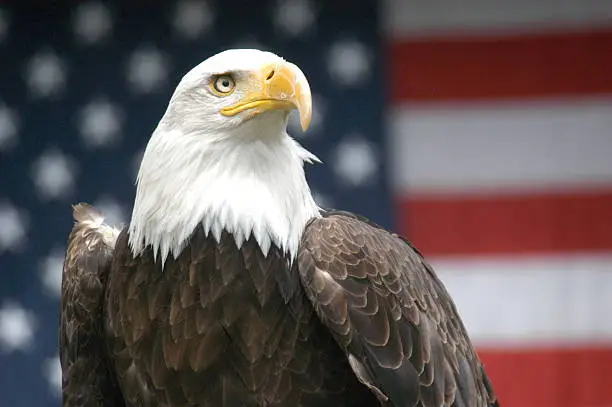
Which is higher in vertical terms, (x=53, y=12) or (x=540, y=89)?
(x=53, y=12)

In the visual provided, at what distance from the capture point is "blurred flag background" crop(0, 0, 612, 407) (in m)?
3.58

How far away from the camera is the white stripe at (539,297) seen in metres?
3.58

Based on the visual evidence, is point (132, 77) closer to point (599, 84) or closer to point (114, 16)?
point (114, 16)

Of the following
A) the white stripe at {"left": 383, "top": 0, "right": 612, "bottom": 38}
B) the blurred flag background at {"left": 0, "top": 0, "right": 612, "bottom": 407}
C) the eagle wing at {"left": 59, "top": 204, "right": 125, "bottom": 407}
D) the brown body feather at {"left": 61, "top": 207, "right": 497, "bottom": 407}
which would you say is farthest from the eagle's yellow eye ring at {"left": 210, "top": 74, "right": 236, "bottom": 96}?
the white stripe at {"left": 383, "top": 0, "right": 612, "bottom": 38}

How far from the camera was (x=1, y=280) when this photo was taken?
11.9 feet

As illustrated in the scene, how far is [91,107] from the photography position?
367cm

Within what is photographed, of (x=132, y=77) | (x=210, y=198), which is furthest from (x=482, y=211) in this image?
(x=210, y=198)

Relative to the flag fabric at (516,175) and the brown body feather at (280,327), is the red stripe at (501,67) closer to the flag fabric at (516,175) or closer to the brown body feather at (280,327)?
the flag fabric at (516,175)

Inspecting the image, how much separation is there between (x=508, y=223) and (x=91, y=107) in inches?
52.4

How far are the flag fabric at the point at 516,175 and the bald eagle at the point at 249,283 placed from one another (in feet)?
4.66

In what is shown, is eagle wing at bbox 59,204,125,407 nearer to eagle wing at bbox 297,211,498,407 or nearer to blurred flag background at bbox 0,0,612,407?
eagle wing at bbox 297,211,498,407

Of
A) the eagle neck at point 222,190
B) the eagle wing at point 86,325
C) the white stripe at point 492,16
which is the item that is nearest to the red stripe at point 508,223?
the white stripe at point 492,16

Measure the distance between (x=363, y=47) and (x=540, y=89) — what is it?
0.55m

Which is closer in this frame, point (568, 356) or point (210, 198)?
point (210, 198)
